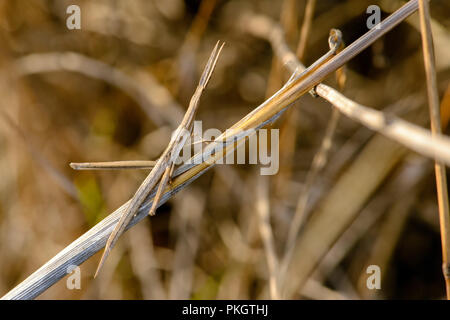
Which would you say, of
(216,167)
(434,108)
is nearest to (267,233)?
(216,167)

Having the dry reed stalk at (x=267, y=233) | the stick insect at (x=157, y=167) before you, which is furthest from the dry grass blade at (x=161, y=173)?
the dry reed stalk at (x=267, y=233)

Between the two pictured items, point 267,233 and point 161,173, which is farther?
point 267,233

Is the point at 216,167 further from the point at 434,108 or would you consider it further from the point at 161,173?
the point at 434,108

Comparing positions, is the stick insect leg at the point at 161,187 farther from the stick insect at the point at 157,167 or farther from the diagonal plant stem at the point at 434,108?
the diagonal plant stem at the point at 434,108

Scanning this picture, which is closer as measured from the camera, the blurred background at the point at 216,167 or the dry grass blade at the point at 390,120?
the dry grass blade at the point at 390,120

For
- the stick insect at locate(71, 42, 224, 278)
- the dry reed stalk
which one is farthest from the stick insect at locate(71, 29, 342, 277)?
the dry reed stalk

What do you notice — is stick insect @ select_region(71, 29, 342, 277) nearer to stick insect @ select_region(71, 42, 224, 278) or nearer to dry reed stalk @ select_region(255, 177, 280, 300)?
stick insect @ select_region(71, 42, 224, 278)

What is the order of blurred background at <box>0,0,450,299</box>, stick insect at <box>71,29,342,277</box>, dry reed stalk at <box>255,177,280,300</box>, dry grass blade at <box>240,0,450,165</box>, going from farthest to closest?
blurred background at <box>0,0,450,299</box>
dry reed stalk at <box>255,177,280,300</box>
stick insect at <box>71,29,342,277</box>
dry grass blade at <box>240,0,450,165</box>

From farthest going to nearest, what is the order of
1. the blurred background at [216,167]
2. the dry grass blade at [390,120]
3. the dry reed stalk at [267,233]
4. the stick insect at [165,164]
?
1. the blurred background at [216,167]
2. the dry reed stalk at [267,233]
3. the stick insect at [165,164]
4. the dry grass blade at [390,120]

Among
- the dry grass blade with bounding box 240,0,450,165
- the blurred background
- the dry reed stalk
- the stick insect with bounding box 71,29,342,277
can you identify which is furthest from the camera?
the blurred background
